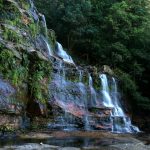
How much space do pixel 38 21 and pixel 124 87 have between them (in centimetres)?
902

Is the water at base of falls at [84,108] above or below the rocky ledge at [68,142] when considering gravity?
above

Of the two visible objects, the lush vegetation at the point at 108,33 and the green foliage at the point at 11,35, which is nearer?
the green foliage at the point at 11,35

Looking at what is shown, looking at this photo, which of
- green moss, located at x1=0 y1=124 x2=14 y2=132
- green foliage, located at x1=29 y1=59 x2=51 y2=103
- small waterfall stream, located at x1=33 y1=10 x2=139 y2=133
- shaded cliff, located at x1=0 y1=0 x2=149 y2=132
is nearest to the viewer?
green moss, located at x1=0 y1=124 x2=14 y2=132

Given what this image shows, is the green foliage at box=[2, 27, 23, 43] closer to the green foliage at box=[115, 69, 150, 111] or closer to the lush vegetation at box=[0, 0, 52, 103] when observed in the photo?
the lush vegetation at box=[0, 0, 52, 103]

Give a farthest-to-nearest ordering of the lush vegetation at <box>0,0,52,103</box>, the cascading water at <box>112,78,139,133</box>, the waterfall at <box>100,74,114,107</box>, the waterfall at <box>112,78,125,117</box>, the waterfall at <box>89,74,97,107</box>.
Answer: the waterfall at <box>112,78,125,117</box>
the waterfall at <box>100,74,114,107</box>
the waterfall at <box>89,74,97,107</box>
the cascading water at <box>112,78,139,133</box>
the lush vegetation at <box>0,0,52,103</box>

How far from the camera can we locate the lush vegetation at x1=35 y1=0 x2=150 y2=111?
3747 centimetres

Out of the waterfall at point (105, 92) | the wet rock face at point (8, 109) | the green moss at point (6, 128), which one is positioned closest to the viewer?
the green moss at point (6, 128)

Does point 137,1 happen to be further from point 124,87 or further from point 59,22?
point 124,87

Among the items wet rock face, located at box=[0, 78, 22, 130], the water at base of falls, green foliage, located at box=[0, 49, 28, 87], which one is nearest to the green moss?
wet rock face, located at box=[0, 78, 22, 130]

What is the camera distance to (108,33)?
40.2 m

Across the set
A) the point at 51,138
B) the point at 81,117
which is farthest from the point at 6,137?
the point at 81,117

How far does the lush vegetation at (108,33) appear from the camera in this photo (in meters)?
37.5

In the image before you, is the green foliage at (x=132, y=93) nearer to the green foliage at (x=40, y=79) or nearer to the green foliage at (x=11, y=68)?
the green foliage at (x=40, y=79)

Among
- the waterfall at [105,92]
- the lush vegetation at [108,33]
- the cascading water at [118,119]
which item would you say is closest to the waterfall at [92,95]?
the waterfall at [105,92]
